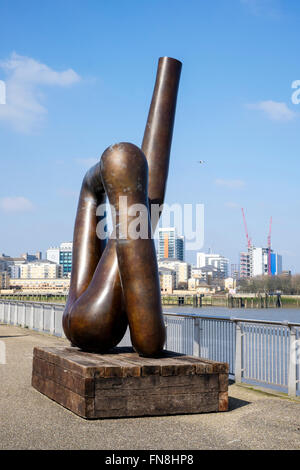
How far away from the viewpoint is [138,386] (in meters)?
6.18

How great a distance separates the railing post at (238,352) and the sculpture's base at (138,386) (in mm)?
→ 2196

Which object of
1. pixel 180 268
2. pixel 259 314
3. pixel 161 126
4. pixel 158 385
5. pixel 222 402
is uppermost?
pixel 180 268

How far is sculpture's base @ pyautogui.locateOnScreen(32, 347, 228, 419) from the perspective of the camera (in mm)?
6008

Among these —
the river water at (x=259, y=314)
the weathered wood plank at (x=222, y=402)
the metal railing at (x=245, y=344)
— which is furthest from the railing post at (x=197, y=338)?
the river water at (x=259, y=314)

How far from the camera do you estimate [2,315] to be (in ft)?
74.4

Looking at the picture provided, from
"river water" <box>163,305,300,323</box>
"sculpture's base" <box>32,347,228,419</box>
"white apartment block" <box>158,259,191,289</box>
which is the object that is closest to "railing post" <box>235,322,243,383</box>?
"sculpture's base" <box>32,347,228,419</box>

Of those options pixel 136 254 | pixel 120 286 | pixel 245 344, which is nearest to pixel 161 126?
pixel 136 254

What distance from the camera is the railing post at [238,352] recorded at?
8930 millimetres

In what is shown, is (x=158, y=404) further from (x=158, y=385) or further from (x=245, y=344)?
(x=245, y=344)

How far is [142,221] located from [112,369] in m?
1.94

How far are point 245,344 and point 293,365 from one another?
4.04 ft

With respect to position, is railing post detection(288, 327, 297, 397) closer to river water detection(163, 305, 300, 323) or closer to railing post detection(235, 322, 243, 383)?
railing post detection(235, 322, 243, 383)
